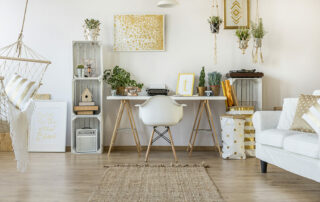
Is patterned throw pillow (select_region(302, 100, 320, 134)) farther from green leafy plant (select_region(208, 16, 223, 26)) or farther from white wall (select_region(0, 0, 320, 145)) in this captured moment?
green leafy plant (select_region(208, 16, 223, 26))

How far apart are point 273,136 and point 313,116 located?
0.42 meters

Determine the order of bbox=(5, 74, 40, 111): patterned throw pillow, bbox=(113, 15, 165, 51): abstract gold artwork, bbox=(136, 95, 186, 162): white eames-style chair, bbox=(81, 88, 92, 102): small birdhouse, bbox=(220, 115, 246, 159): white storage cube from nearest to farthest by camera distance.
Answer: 1. bbox=(5, 74, 40, 111): patterned throw pillow
2. bbox=(136, 95, 186, 162): white eames-style chair
3. bbox=(220, 115, 246, 159): white storage cube
4. bbox=(81, 88, 92, 102): small birdhouse
5. bbox=(113, 15, 165, 51): abstract gold artwork

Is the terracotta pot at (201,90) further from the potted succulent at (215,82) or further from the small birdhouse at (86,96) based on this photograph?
the small birdhouse at (86,96)

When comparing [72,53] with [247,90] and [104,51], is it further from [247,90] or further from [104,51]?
[247,90]

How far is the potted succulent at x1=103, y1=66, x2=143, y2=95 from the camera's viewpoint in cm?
470

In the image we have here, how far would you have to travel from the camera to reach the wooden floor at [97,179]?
263cm

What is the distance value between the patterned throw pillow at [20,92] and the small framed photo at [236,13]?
2.93 meters

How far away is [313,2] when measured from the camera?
4.95 m

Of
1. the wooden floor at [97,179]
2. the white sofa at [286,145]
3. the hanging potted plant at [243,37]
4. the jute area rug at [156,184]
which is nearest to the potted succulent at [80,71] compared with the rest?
the wooden floor at [97,179]

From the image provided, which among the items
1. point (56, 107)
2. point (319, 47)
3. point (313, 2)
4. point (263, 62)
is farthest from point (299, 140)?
point (56, 107)

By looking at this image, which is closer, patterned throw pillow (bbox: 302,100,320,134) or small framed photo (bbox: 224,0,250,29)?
patterned throw pillow (bbox: 302,100,320,134)

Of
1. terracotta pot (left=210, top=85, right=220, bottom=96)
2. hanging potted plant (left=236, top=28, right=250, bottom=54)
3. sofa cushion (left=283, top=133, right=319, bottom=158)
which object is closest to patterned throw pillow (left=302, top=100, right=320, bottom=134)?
sofa cushion (left=283, top=133, right=319, bottom=158)

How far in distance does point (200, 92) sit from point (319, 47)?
1.94 metres

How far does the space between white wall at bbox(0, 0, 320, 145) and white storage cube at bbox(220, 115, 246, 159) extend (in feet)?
2.20
